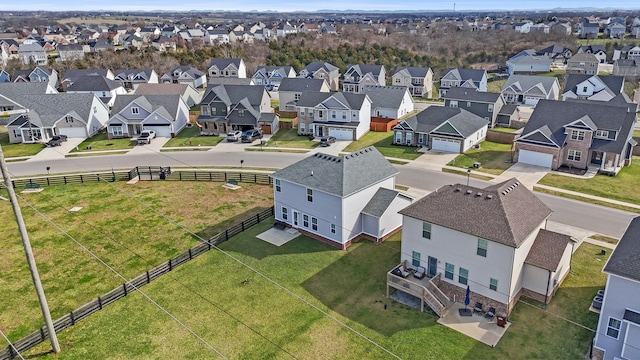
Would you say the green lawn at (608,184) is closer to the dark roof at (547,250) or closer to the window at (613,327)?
the dark roof at (547,250)

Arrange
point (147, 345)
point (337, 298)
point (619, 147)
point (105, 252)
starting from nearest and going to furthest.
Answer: point (147, 345) → point (337, 298) → point (105, 252) → point (619, 147)

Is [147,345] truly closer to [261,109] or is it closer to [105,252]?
[105,252]

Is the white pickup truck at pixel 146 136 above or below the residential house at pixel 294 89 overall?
below

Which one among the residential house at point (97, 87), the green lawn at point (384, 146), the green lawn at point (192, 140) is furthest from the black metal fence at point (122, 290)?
the residential house at point (97, 87)

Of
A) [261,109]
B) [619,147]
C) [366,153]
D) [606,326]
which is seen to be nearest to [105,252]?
[366,153]

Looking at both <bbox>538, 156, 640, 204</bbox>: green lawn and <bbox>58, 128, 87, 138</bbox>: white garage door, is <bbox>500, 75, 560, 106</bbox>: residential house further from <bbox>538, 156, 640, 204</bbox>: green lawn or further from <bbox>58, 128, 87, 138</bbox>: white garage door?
<bbox>58, 128, 87, 138</bbox>: white garage door
